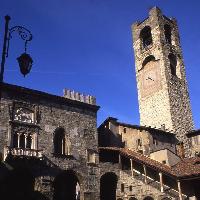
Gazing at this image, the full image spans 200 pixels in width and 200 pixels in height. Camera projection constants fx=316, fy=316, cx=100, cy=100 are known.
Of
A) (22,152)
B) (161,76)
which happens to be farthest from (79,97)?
(161,76)

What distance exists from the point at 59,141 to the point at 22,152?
159 inches

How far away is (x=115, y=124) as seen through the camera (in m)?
31.6

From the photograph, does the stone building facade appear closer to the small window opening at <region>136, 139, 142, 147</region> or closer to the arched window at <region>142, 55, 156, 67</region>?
the small window opening at <region>136, 139, 142, 147</region>

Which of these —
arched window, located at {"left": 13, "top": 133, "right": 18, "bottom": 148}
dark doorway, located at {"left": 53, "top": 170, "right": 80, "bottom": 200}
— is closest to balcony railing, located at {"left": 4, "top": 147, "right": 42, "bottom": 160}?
arched window, located at {"left": 13, "top": 133, "right": 18, "bottom": 148}

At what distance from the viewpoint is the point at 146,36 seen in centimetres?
4488

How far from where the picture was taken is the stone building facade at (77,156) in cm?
2195

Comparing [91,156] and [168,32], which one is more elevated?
[168,32]

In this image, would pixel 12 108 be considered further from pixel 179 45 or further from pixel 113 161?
pixel 179 45

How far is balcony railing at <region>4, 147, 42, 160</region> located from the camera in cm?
2098

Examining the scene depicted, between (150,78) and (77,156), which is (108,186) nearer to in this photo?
(77,156)

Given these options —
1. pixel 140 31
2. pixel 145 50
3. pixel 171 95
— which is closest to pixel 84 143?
pixel 171 95

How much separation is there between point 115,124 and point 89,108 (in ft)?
17.1

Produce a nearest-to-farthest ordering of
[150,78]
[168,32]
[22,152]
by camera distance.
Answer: [22,152] < [150,78] < [168,32]

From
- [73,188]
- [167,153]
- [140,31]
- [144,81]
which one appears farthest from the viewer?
[140,31]
